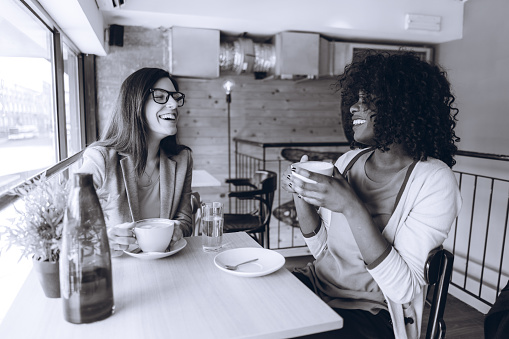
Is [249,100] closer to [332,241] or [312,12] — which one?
[312,12]

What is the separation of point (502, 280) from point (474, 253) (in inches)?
15.9

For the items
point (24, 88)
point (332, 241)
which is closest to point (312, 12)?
point (24, 88)

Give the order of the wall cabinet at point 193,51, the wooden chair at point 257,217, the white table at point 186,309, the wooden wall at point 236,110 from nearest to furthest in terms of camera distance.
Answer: the white table at point 186,309, the wooden chair at point 257,217, the wall cabinet at point 193,51, the wooden wall at point 236,110

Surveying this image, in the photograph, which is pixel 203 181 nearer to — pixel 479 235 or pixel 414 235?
pixel 414 235

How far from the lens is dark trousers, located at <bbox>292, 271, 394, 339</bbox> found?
116 cm

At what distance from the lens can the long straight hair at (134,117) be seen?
1.69 metres

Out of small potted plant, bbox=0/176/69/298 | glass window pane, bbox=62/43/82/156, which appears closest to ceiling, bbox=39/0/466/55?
glass window pane, bbox=62/43/82/156

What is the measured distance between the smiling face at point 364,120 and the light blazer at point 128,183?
869 mm

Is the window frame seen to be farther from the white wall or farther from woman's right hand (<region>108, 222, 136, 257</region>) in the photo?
the white wall

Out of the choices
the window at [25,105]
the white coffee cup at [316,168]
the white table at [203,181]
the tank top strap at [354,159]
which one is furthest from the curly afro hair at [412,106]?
the white table at [203,181]

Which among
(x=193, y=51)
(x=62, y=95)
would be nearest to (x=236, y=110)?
(x=193, y=51)

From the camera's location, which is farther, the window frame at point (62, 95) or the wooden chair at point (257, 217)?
the wooden chair at point (257, 217)

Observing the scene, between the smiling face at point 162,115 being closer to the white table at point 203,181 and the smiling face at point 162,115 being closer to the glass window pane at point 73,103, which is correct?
the white table at point 203,181

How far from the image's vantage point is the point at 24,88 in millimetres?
2025
